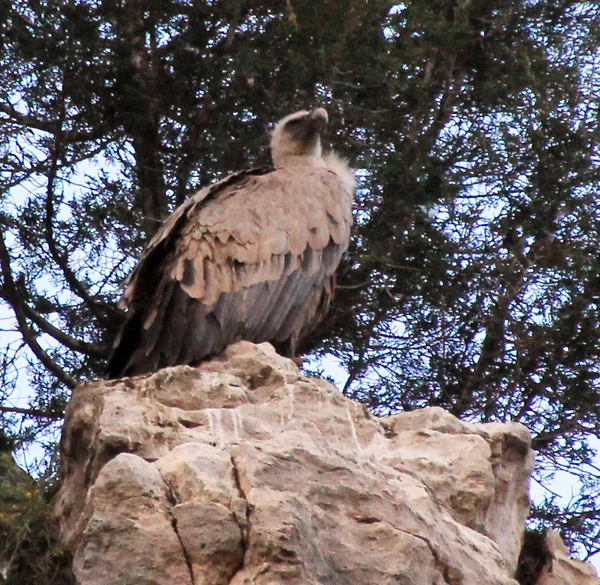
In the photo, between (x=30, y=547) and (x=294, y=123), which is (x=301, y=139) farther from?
(x=30, y=547)

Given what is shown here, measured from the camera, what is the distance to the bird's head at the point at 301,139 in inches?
316

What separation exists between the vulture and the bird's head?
0.91 metres

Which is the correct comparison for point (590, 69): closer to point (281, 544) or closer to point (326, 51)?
point (326, 51)

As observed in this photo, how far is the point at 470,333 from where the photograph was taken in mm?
9133

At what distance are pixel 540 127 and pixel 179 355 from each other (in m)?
4.30

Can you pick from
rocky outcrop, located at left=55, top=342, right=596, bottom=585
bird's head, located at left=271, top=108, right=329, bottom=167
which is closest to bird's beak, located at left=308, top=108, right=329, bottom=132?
bird's head, located at left=271, top=108, right=329, bottom=167

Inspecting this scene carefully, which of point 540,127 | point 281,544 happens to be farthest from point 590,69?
point 281,544

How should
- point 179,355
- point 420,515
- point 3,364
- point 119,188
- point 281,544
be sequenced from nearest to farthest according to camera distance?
point 281,544 → point 420,515 → point 179,355 → point 3,364 → point 119,188

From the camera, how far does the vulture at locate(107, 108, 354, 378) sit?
6172mm

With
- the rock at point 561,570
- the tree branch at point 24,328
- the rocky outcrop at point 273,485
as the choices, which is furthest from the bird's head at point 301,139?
the rock at point 561,570

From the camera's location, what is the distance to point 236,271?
6438 millimetres

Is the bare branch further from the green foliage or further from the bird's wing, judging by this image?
the green foliage

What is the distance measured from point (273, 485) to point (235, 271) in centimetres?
218

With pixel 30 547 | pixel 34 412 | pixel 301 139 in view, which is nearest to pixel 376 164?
pixel 301 139
